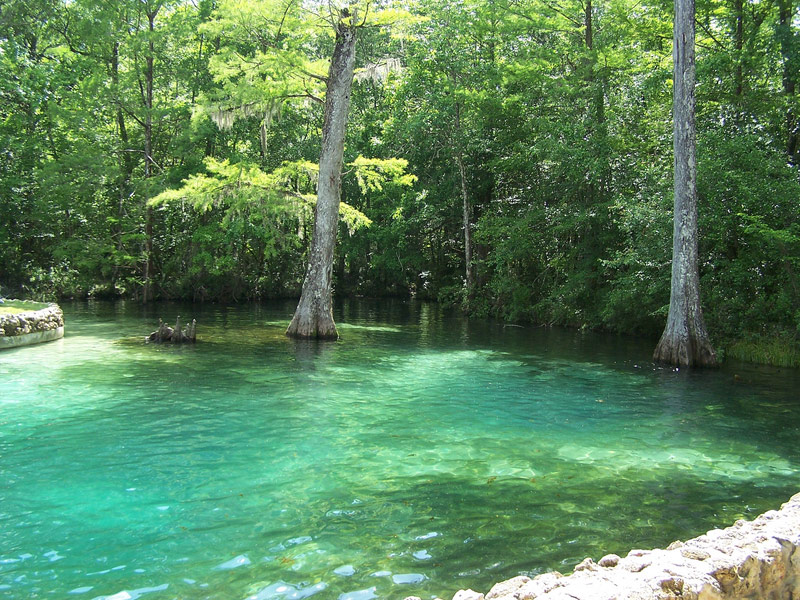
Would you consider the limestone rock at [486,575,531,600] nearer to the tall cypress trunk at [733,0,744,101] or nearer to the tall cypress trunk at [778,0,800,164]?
the tall cypress trunk at [778,0,800,164]

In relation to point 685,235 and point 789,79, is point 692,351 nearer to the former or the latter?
point 685,235

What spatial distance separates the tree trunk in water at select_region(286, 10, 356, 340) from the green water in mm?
4500

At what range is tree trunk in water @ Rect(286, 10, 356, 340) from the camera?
1812 cm

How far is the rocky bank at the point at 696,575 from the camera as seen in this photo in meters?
3.10

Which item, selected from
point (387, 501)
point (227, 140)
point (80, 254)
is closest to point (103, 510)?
point (387, 501)

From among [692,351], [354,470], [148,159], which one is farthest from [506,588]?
[148,159]

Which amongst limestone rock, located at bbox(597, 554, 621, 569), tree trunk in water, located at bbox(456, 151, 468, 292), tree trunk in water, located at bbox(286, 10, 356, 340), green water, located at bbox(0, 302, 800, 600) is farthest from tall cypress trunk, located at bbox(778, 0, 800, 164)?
limestone rock, located at bbox(597, 554, 621, 569)

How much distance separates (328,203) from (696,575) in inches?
647

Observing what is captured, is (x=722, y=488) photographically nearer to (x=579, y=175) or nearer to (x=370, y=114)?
(x=579, y=175)

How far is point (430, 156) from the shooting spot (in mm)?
28891

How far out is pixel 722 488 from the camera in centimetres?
642

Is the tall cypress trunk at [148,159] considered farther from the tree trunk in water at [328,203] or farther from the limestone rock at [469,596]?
the limestone rock at [469,596]

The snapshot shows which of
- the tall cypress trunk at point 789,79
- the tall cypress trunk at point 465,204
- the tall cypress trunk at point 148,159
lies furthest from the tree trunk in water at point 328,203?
the tall cypress trunk at point 148,159

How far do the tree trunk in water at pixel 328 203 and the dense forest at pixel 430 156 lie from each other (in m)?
0.89
